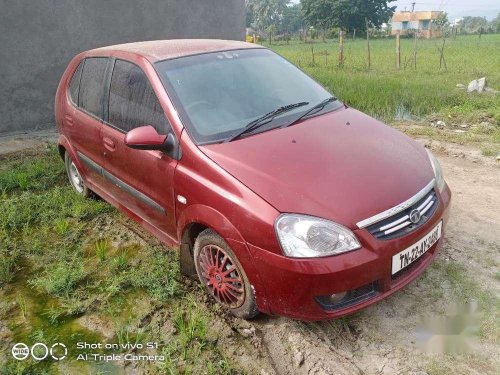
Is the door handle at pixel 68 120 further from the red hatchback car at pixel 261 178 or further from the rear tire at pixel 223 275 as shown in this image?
the rear tire at pixel 223 275

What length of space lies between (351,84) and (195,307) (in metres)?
8.20

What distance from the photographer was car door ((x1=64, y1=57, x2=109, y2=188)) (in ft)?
11.7

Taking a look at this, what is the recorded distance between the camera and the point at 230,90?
2.98 metres

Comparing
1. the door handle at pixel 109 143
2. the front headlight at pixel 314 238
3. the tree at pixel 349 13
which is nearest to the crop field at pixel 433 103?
the front headlight at pixel 314 238

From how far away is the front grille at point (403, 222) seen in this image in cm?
219

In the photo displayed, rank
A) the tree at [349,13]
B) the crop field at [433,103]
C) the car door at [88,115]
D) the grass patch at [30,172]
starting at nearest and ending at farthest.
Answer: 1. the car door at [88,115]
2. the grass patch at [30,172]
3. the crop field at [433,103]
4. the tree at [349,13]

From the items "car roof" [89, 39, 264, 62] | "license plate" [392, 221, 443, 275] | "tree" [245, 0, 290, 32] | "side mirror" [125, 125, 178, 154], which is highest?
"tree" [245, 0, 290, 32]

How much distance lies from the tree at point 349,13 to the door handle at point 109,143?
4719cm

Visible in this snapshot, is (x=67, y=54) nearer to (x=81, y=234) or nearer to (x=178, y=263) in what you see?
(x=81, y=234)

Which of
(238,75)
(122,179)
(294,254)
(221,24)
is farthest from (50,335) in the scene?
(221,24)

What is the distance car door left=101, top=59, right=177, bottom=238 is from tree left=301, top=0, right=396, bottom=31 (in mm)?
47145

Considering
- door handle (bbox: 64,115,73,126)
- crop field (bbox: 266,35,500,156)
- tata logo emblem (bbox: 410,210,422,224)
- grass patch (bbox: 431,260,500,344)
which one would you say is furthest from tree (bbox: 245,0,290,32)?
tata logo emblem (bbox: 410,210,422,224)

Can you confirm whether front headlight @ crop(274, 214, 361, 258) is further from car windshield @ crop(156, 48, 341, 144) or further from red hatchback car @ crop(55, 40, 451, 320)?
car windshield @ crop(156, 48, 341, 144)

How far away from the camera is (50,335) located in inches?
103
